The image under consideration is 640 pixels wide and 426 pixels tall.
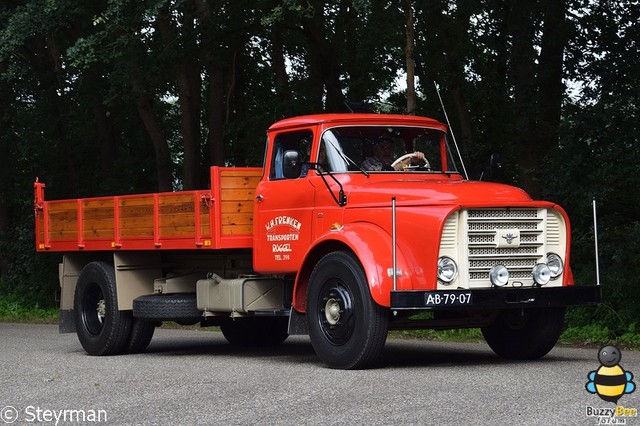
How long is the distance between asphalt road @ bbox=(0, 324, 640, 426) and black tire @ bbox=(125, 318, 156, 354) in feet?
1.48

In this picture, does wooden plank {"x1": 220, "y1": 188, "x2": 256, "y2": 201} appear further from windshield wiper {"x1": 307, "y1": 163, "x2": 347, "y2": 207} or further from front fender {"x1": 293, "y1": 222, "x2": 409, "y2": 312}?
front fender {"x1": 293, "y1": 222, "x2": 409, "y2": 312}

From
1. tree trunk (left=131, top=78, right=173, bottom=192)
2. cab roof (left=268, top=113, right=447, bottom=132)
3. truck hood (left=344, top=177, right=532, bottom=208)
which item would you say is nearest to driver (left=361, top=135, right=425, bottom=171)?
cab roof (left=268, top=113, right=447, bottom=132)

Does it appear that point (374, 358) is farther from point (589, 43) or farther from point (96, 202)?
point (589, 43)

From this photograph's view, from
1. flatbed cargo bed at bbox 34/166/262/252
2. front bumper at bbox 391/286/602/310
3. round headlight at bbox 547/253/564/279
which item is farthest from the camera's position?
flatbed cargo bed at bbox 34/166/262/252

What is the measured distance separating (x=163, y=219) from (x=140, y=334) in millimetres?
1666

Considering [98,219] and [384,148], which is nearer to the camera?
[384,148]

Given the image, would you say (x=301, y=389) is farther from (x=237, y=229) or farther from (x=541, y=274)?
(x=237, y=229)

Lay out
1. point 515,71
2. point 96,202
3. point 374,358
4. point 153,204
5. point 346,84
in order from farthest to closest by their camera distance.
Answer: point 346,84, point 515,71, point 96,202, point 153,204, point 374,358

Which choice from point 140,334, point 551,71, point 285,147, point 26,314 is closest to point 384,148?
point 285,147

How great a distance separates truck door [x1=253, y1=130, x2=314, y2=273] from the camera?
13.3m

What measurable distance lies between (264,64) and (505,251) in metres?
21.3

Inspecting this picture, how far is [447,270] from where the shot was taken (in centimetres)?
1179

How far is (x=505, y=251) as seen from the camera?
474 inches

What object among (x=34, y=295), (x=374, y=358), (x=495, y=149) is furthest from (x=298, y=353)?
(x=34, y=295)
